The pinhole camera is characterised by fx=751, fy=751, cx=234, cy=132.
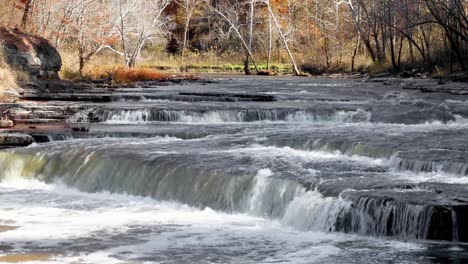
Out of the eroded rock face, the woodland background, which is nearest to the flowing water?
the eroded rock face

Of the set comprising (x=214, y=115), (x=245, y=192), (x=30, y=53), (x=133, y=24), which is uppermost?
(x=133, y=24)

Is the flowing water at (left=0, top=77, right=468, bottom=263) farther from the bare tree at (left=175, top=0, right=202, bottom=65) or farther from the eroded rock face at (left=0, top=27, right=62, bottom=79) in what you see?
the bare tree at (left=175, top=0, right=202, bottom=65)

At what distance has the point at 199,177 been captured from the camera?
41.5ft

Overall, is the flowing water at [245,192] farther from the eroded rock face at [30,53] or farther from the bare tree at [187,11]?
the bare tree at [187,11]

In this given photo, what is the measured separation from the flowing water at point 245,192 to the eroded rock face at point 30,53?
730cm

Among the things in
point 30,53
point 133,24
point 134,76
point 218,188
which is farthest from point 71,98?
point 133,24

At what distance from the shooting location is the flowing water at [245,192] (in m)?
9.40

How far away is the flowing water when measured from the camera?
940 cm

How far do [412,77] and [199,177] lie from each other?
24.7 metres

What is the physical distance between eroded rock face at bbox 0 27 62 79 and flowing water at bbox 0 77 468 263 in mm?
7297

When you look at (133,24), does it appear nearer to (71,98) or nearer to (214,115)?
(71,98)

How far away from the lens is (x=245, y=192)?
38.7 ft

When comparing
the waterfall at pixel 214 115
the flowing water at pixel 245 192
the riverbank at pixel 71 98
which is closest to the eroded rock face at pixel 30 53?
the riverbank at pixel 71 98

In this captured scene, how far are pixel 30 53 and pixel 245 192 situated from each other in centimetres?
1712
